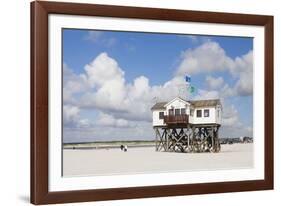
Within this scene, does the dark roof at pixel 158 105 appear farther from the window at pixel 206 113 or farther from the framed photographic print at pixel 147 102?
the window at pixel 206 113

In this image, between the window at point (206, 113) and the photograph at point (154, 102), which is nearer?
the photograph at point (154, 102)

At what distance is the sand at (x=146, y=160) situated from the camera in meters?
1.24

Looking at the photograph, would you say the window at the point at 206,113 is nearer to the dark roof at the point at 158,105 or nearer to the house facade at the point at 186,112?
the house facade at the point at 186,112

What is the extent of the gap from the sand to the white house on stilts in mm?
19

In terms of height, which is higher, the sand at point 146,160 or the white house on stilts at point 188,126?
the white house on stilts at point 188,126

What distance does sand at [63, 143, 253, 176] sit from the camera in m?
1.24

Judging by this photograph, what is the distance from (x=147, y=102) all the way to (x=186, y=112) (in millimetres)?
98

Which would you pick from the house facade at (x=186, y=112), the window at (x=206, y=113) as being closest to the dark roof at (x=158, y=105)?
the house facade at (x=186, y=112)

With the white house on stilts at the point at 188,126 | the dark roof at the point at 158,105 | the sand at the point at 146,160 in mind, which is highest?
the dark roof at the point at 158,105

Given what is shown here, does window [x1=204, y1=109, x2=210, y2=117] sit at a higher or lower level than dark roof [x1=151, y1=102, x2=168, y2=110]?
lower

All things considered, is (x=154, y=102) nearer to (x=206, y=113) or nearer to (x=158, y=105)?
(x=158, y=105)

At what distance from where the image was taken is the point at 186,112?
4.40 feet

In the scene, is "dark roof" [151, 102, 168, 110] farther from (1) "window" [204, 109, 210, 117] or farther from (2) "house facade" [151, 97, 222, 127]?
(1) "window" [204, 109, 210, 117]

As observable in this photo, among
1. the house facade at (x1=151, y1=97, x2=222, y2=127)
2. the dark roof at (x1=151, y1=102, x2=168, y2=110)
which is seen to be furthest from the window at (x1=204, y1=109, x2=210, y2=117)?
the dark roof at (x1=151, y1=102, x2=168, y2=110)
